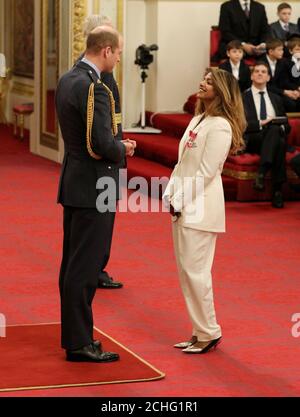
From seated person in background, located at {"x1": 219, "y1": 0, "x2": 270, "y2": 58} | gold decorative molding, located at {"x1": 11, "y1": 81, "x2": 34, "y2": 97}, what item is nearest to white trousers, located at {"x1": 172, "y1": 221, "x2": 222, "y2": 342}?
seated person in background, located at {"x1": 219, "y1": 0, "x2": 270, "y2": 58}

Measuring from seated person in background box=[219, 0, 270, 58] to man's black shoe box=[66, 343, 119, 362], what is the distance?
8350 millimetres

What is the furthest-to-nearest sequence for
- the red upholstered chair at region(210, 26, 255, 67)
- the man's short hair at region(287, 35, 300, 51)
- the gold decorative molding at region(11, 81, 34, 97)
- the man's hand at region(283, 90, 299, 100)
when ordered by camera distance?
the gold decorative molding at region(11, 81, 34, 97)
the red upholstered chair at region(210, 26, 255, 67)
the man's short hair at region(287, 35, 300, 51)
the man's hand at region(283, 90, 299, 100)

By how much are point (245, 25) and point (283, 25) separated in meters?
0.59

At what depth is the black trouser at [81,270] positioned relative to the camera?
18.5 ft

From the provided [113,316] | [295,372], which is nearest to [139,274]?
[113,316]

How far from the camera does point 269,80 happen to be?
12.5 metres

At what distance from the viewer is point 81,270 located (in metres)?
5.65

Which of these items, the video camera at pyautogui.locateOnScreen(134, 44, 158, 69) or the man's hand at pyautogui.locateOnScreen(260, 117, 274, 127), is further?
the video camera at pyautogui.locateOnScreen(134, 44, 158, 69)

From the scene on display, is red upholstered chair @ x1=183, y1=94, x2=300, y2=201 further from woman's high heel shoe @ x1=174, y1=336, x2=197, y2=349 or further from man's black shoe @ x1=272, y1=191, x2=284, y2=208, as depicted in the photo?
woman's high heel shoe @ x1=174, y1=336, x2=197, y2=349

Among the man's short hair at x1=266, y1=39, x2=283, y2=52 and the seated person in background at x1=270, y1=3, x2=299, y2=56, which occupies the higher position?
the seated person in background at x1=270, y1=3, x2=299, y2=56

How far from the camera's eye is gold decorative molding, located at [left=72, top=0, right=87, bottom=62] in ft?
42.8

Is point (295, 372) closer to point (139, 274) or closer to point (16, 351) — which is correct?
point (16, 351)

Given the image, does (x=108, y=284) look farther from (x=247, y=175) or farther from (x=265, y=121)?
(x=265, y=121)

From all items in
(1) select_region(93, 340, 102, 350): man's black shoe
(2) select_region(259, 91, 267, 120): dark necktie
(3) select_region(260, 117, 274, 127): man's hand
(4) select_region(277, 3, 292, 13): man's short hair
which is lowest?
(1) select_region(93, 340, 102, 350): man's black shoe
